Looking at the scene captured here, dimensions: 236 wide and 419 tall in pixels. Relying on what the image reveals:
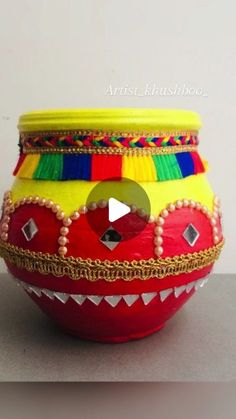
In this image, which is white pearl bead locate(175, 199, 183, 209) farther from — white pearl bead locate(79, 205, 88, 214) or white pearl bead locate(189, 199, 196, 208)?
white pearl bead locate(79, 205, 88, 214)

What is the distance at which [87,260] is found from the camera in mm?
660

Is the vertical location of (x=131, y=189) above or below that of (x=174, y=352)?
above

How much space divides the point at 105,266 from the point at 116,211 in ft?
0.25

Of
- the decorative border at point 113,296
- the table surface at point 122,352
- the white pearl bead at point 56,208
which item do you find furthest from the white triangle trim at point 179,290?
the white pearl bead at point 56,208

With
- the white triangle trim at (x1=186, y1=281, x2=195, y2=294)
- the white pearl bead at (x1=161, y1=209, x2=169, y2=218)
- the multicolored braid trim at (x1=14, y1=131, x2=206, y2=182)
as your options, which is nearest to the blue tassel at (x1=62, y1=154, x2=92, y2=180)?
the multicolored braid trim at (x1=14, y1=131, x2=206, y2=182)

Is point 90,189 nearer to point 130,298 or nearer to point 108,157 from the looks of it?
point 108,157

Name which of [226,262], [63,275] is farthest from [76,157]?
[226,262]

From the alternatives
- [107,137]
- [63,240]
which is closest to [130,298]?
[63,240]

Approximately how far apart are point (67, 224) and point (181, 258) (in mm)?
166

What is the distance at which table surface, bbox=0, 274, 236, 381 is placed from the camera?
0.71 meters

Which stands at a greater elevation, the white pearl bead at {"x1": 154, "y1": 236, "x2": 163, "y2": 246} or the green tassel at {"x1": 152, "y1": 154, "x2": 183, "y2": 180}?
the green tassel at {"x1": 152, "y1": 154, "x2": 183, "y2": 180}

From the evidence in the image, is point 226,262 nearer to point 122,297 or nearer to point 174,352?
point 174,352

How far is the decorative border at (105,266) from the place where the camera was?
66cm

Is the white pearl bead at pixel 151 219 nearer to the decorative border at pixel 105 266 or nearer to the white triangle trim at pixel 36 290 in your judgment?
the decorative border at pixel 105 266
